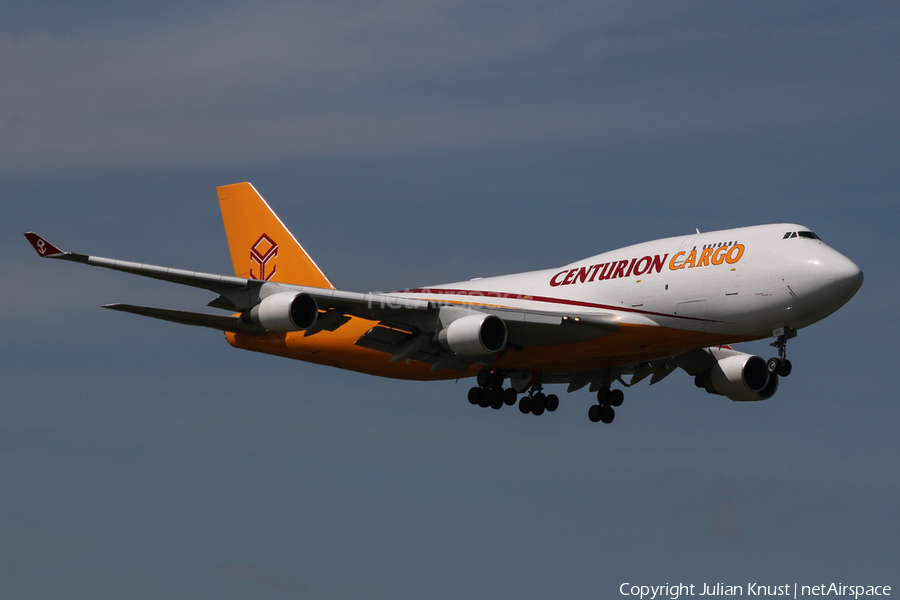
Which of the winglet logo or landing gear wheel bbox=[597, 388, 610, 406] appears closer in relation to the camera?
landing gear wheel bbox=[597, 388, 610, 406]

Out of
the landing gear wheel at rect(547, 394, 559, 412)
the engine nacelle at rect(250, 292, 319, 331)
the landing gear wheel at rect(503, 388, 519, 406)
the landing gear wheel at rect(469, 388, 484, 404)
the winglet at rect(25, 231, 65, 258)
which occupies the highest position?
the landing gear wheel at rect(547, 394, 559, 412)

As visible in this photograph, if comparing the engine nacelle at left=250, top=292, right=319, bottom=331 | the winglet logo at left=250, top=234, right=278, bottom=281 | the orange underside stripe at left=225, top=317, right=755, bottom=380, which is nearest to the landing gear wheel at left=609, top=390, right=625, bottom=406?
the orange underside stripe at left=225, top=317, right=755, bottom=380

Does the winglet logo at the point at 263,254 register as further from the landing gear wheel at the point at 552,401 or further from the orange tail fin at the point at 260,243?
the landing gear wheel at the point at 552,401

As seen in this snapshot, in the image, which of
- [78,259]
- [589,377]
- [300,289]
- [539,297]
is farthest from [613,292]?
[78,259]

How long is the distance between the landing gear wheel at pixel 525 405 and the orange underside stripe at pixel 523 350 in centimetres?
161

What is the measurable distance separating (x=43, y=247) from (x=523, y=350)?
1723 centimetres

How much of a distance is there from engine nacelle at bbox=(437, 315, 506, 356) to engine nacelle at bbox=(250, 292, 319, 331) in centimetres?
473

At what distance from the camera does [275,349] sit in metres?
46.9

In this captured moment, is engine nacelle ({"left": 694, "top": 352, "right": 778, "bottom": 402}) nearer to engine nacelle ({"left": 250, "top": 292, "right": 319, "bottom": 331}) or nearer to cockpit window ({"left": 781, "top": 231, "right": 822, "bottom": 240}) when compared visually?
cockpit window ({"left": 781, "top": 231, "right": 822, "bottom": 240})

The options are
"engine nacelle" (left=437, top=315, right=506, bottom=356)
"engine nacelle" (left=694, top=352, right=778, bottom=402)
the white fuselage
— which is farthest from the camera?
"engine nacelle" (left=694, top=352, right=778, bottom=402)

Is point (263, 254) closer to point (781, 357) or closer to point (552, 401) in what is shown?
point (552, 401)

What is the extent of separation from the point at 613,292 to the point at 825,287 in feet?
23.8

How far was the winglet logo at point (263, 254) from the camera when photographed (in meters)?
49.2

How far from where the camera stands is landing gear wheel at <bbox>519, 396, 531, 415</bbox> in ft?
145
